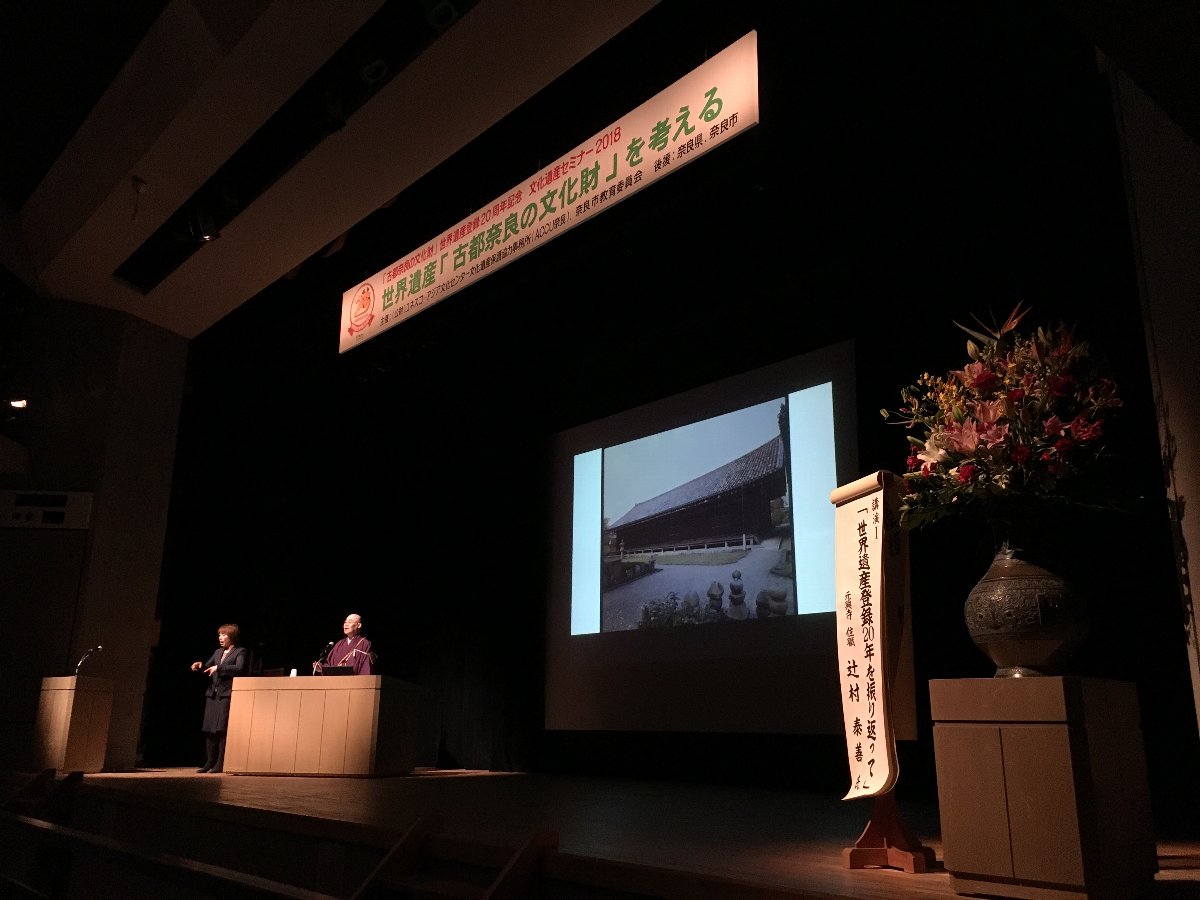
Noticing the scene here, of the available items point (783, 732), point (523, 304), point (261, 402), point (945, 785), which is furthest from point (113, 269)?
point (945, 785)

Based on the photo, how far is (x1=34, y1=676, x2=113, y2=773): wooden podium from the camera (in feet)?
17.7

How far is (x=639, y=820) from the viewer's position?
11.0 ft

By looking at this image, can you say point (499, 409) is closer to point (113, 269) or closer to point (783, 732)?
point (113, 269)

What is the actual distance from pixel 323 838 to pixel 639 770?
10.6ft

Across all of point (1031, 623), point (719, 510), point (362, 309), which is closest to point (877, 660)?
point (1031, 623)

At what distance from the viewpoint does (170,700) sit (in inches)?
274

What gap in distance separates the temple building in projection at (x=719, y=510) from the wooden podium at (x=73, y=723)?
3.40 metres

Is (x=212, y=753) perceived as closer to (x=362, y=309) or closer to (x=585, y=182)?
(x=362, y=309)

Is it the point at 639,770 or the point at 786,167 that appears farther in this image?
the point at 639,770

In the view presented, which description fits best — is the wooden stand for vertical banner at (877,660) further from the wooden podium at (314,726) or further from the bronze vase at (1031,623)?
the wooden podium at (314,726)

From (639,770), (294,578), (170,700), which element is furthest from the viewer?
(294,578)

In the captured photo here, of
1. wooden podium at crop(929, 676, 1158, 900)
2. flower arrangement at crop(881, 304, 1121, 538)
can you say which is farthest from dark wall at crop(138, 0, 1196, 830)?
wooden podium at crop(929, 676, 1158, 900)

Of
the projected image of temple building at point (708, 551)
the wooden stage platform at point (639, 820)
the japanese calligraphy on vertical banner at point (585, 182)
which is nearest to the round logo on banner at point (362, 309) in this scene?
the japanese calligraphy on vertical banner at point (585, 182)

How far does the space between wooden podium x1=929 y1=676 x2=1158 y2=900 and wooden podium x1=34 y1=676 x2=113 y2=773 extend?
5.26 m
